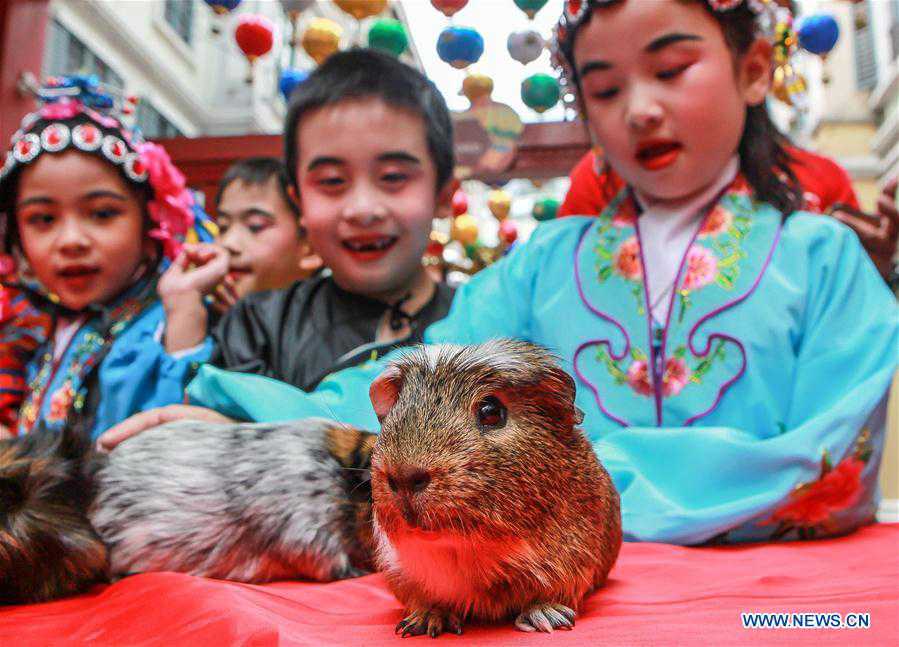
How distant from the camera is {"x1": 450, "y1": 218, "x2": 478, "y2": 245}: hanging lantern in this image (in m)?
2.26

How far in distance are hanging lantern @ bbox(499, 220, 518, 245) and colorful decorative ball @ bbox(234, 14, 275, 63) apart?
2.88ft

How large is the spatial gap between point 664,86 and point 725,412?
0.53m

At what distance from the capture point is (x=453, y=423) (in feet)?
1.98

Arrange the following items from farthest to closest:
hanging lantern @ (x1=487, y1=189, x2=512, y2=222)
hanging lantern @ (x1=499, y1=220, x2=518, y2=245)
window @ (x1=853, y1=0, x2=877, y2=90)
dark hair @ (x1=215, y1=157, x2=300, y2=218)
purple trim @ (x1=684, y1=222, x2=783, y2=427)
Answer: window @ (x1=853, y1=0, x2=877, y2=90) < hanging lantern @ (x1=499, y1=220, x2=518, y2=245) < hanging lantern @ (x1=487, y1=189, x2=512, y2=222) < dark hair @ (x1=215, y1=157, x2=300, y2=218) < purple trim @ (x1=684, y1=222, x2=783, y2=427)

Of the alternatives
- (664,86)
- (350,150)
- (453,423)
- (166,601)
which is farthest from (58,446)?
(664,86)

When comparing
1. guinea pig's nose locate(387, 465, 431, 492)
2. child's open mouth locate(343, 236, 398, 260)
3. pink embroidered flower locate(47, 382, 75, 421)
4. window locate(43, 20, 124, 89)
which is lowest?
pink embroidered flower locate(47, 382, 75, 421)

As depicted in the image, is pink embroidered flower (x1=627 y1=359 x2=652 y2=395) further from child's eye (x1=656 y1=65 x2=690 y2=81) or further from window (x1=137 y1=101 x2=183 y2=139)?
window (x1=137 y1=101 x2=183 y2=139)

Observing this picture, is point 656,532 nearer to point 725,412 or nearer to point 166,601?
point 725,412

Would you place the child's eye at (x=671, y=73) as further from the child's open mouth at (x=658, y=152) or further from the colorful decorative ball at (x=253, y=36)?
the colorful decorative ball at (x=253, y=36)

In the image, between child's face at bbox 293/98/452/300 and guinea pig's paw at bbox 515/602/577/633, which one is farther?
child's face at bbox 293/98/452/300

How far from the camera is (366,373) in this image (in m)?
1.19

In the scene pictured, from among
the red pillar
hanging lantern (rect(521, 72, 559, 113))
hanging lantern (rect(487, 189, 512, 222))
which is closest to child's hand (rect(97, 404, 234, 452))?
hanging lantern (rect(521, 72, 559, 113))

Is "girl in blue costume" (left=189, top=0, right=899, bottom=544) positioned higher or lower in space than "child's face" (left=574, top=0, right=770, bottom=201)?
lower

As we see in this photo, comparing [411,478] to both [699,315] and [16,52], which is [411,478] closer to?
[699,315]
